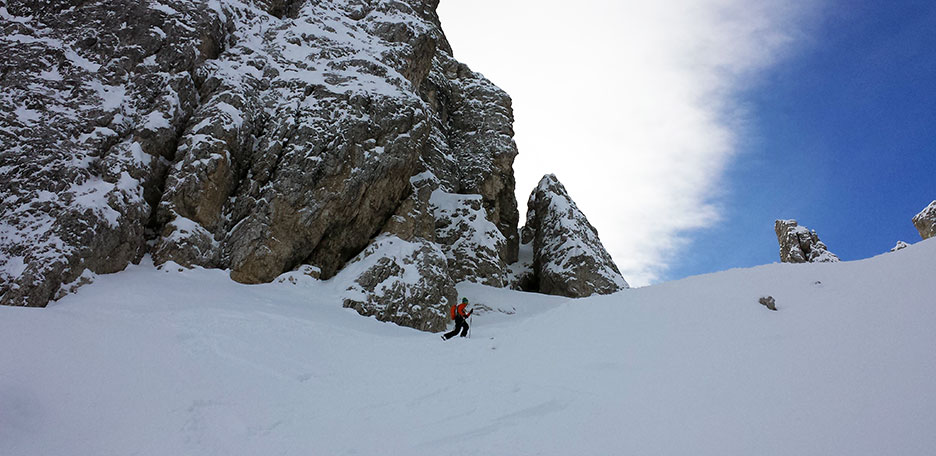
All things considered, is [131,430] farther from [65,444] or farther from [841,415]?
[841,415]

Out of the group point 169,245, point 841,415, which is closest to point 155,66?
point 169,245

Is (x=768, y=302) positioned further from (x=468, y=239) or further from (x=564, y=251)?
(x=564, y=251)

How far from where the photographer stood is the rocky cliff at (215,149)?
14.6m

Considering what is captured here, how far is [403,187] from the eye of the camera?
23.2 metres

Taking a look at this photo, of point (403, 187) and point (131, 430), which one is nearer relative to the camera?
point (131, 430)

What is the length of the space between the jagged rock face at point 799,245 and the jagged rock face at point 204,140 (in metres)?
39.6

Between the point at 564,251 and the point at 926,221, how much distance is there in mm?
33152

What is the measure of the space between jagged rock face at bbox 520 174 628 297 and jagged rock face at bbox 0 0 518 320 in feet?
44.1

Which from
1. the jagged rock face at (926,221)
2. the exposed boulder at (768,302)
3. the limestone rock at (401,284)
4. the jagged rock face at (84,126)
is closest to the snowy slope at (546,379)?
the exposed boulder at (768,302)

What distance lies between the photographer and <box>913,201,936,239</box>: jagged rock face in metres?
37.6

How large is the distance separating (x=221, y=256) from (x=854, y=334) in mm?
19538

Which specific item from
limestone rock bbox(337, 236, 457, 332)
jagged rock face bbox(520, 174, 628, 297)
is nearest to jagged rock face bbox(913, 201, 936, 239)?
jagged rock face bbox(520, 174, 628, 297)

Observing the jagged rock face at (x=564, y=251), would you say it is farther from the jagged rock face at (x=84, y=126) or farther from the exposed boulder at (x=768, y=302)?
the jagged rock face at (x=84, y=126)

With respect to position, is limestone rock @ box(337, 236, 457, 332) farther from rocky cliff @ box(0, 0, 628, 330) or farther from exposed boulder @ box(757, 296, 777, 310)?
exposed boulder @ box(757, 296, 777, 310)
